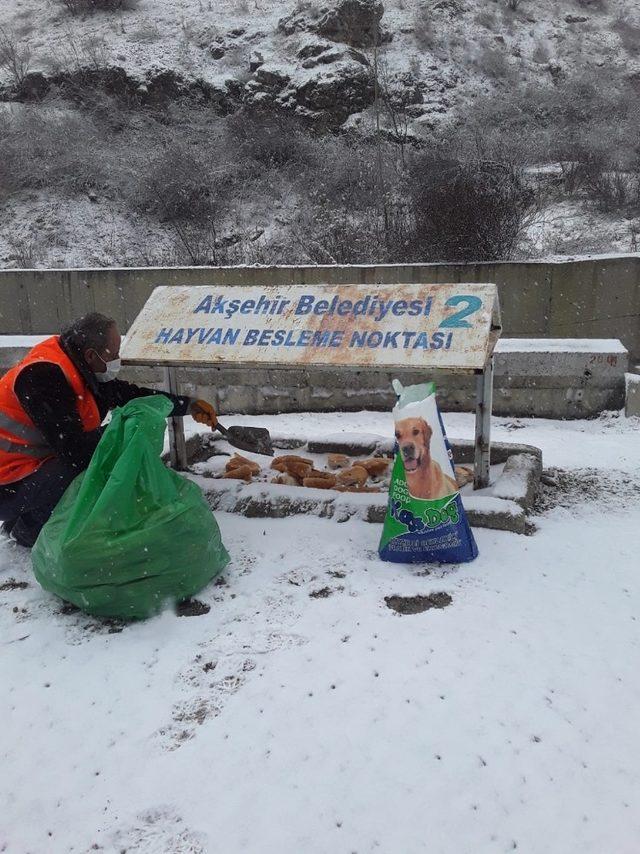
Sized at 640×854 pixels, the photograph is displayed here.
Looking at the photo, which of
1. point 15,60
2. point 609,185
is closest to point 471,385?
point 609,185

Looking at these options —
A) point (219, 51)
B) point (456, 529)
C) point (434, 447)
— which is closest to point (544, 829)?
point (456, 529)

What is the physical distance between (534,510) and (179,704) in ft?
7.50

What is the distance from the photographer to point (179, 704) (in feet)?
6.80

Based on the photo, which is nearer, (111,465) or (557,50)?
(111,465)

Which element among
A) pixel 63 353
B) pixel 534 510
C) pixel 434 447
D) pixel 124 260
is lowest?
pixel 124 260

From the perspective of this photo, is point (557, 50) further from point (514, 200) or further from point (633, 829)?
point (633, 829)

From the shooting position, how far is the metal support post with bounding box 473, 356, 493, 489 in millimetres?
3482

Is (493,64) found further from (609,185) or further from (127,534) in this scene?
(127,534)

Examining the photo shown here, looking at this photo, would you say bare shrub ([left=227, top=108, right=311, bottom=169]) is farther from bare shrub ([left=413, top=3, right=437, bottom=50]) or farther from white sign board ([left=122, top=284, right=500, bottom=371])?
white sign board ([left=122, top=284, right=500, bottom=371])

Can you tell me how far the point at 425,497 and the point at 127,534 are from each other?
1261mm

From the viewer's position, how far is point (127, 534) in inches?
97.0

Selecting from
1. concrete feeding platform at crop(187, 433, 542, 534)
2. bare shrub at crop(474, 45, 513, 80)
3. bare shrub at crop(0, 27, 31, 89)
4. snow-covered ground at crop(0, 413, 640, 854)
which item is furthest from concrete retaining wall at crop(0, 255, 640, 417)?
bare shrub at crop(474, 45, 513, 80)

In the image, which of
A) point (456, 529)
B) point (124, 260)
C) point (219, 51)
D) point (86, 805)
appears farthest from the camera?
point (219, 51)

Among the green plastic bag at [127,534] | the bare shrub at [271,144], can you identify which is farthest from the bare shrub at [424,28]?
the green plastic bag at [127,534]
